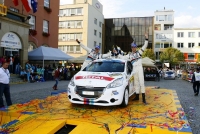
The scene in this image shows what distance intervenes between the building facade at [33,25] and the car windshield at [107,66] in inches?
500

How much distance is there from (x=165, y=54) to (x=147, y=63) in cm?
3199

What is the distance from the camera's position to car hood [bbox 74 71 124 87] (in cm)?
650

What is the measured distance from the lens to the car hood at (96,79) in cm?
650

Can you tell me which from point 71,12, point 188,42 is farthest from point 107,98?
point 188,42

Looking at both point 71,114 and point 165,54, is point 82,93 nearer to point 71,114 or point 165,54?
point 71,114

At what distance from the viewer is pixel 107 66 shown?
8.10 metres

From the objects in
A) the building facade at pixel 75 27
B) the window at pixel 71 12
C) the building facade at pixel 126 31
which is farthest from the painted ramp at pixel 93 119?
the building facade at pixel 126 31

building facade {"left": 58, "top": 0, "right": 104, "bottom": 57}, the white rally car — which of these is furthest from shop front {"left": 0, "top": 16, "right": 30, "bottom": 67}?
building facade {"left": 58, "top": 0, "right": 104, "bottom": 57}

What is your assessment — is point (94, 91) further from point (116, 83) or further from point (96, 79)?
point (116, 83)

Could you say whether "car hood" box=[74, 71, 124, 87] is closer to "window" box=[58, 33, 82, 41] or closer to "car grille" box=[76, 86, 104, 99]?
"car grille" box=[76, 86, 104, 99]

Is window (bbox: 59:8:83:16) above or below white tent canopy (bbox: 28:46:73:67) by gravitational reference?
above

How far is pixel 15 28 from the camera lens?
64.6 feet

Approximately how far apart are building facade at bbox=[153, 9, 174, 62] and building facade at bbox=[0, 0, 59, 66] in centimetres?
3921

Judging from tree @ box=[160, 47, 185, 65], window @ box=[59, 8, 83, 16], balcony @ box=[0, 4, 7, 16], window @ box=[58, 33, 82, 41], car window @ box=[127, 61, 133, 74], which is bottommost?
car window @ box=[127, 61, 133, 74]
